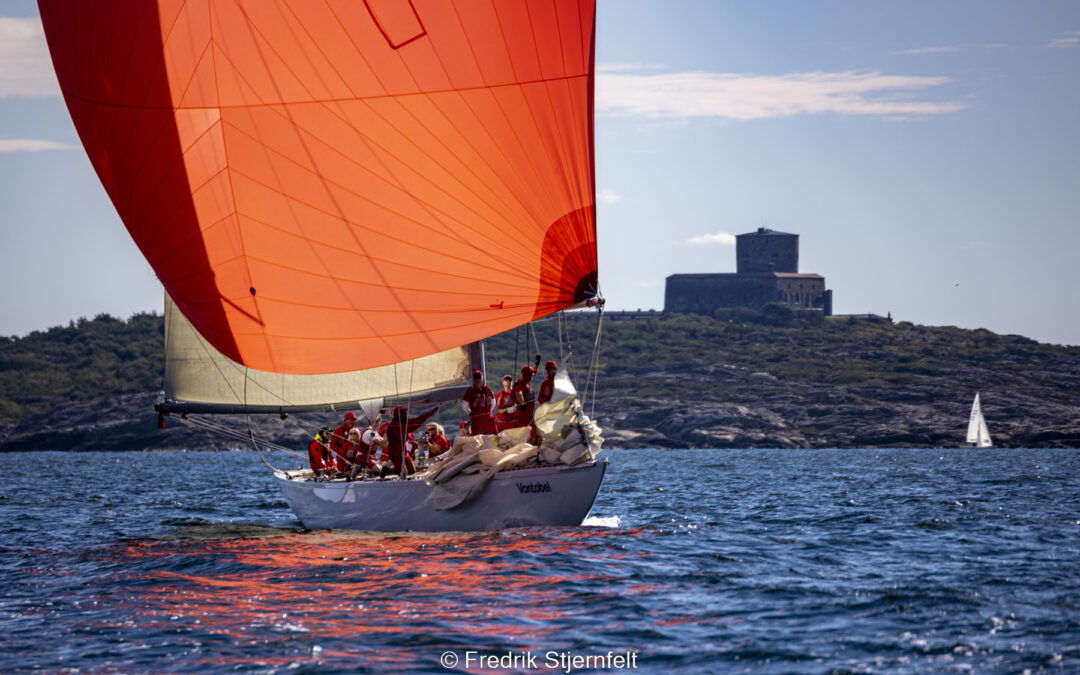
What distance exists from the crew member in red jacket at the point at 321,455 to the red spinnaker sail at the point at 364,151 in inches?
129

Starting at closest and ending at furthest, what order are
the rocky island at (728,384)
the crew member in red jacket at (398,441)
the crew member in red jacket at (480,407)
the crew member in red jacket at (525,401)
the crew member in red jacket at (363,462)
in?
the crew member in red jacket at (525,401) < the crew member in red jacket at (480,407) < the crew member in red jacket at (398,441) < the crew member in red jacket at (363,462) < the rocky island at (728,384)

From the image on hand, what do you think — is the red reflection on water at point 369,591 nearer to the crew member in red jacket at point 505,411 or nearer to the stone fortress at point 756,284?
the crew member in red jacket at point 505,411

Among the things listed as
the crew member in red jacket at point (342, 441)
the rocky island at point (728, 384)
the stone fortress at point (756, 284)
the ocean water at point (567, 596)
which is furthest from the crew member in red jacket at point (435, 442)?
the stone fortress at point (756, 284)

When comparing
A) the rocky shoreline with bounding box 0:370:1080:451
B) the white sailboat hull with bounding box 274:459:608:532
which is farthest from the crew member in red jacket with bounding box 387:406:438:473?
the rocky shoreline with bounding box 0:370:1080:451

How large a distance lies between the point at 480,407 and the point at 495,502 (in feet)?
6.85

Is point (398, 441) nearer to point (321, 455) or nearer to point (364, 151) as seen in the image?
point (321, 455)

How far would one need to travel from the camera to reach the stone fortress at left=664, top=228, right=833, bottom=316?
498ft

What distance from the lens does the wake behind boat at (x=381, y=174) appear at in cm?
1622

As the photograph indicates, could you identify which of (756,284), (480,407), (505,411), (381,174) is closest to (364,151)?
(381,174)

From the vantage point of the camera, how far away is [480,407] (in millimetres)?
18016

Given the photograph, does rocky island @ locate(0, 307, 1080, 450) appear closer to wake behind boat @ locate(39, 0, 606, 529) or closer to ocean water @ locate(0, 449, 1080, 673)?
wake behind boat @ locate(39, 0, 606, 529)

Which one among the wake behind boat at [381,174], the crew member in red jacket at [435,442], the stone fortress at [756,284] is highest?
the stone fortress at [756,284]

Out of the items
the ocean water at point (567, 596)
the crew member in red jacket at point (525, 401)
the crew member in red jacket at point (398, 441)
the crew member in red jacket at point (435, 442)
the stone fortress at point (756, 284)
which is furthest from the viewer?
the stone fortress at point (756, 284)

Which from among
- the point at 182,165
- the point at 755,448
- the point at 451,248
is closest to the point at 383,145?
the point at 451,248
